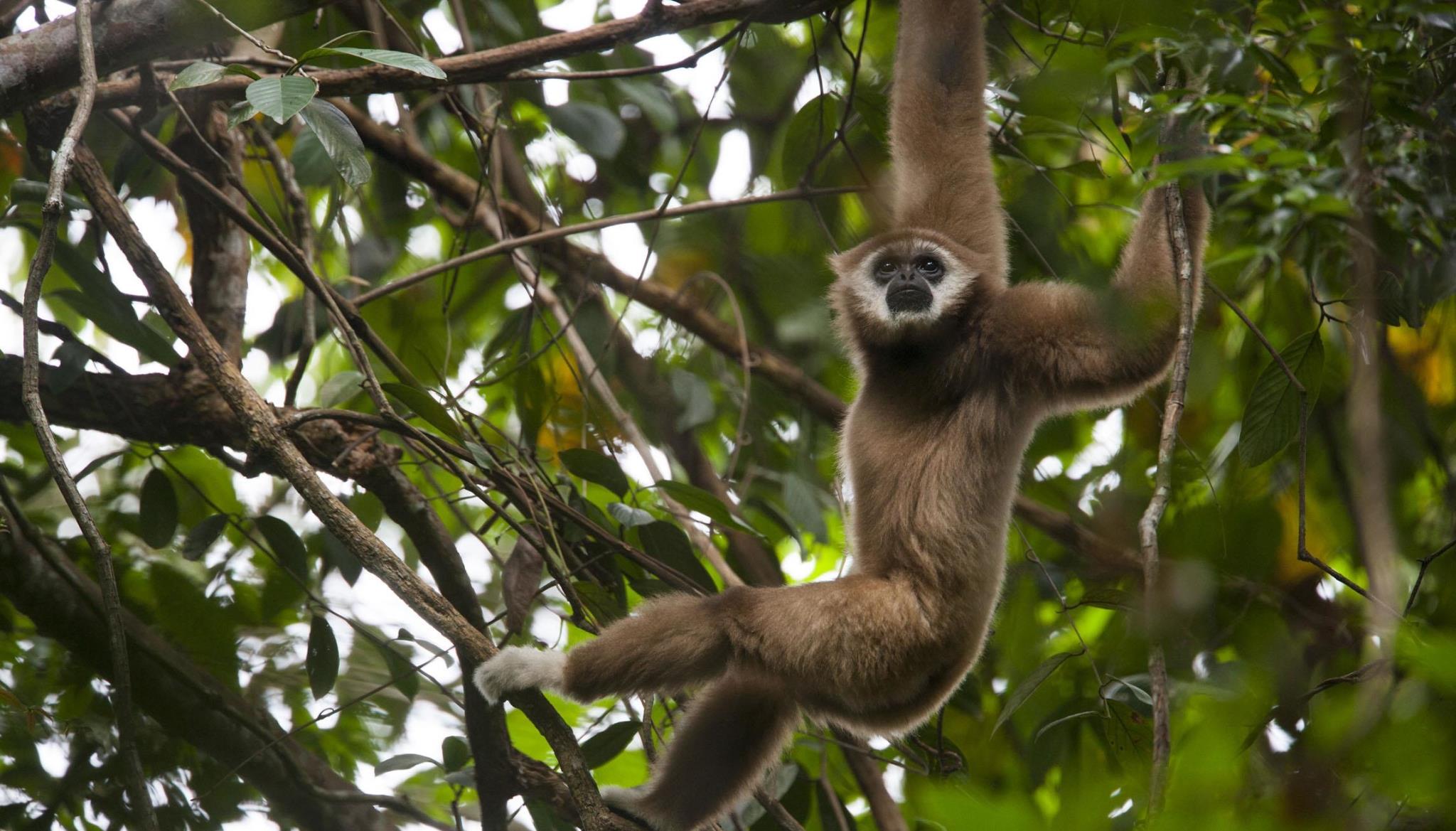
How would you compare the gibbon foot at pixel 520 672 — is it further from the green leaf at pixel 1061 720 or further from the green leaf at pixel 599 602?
the green leaf at pixel 1061 720

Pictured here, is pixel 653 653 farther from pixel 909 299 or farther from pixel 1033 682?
pixel 909 299

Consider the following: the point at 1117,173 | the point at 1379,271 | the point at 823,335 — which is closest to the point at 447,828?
the point at 823,335

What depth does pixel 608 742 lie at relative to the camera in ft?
12.8

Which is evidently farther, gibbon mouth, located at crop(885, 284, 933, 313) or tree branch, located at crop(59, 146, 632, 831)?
gibbon mouth, located at crop(885, 284, 933, 313)

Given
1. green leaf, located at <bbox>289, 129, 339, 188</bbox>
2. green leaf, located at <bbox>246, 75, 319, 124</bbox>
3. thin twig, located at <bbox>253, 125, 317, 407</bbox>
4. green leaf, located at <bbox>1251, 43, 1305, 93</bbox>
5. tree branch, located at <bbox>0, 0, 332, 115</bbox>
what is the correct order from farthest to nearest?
thin twig, located at <bbox>253, 125, 317, 407</bbox> → green leaf, located at <bbox>289, 129, 339, 188</bbox> → tree branch, located at <bbox>0, 0, 332, 115</bbox> → green leaf, located at <bbox>246, 75, 319, 124</bbox> → green leaf, located at <bbox>1251, 43, 1305, 93</bbox>

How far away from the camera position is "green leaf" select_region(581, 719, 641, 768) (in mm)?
3873

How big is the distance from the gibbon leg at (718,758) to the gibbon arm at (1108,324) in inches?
58.9

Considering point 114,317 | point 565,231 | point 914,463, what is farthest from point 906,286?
point 114,317

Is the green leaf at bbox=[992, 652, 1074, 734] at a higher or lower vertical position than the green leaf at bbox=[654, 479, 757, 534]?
lower

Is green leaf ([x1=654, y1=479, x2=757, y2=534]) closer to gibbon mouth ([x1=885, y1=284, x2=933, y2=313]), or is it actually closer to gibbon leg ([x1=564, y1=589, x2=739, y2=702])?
gibbon leg ([x1=564, y1=589, x2=739, y2=702])

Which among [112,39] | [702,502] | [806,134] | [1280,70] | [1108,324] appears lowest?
[702,502]

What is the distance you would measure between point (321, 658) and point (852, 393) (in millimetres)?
2737

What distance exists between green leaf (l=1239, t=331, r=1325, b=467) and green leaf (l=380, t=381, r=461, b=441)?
7.92 ft

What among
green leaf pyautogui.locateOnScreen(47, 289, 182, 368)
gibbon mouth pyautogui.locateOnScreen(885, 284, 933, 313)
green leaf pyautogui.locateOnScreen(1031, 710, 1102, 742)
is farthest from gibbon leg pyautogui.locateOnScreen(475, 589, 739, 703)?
green leaf pyautogui.locateOnScreen(47, 289, 182, 368)
